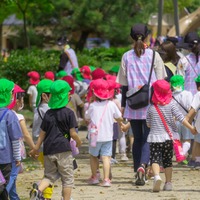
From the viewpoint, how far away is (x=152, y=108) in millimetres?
10148

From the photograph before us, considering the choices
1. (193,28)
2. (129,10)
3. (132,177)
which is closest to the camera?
(132,177)

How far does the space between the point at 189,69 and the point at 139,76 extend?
2344mm

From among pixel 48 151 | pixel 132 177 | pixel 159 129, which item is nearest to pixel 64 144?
pixel 48 151

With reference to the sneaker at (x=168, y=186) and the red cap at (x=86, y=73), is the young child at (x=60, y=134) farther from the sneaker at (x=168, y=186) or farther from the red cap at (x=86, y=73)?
the red cap at (x=86, y=73)

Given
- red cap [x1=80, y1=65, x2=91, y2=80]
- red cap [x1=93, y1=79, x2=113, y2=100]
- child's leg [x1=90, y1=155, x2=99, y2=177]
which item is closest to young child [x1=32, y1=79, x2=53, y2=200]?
red cap [x1=93, y1=79, x2=113, y2=100]

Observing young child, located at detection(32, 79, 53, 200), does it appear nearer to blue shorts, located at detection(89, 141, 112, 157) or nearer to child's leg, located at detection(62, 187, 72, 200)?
blue shorts, located at detection(89, 141, 112, 157)

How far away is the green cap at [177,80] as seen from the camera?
12070mm

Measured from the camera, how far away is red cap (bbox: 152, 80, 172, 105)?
10023 mm

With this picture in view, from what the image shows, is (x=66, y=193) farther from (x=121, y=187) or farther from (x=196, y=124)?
(x=196, y=124)

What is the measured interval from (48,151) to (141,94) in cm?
223

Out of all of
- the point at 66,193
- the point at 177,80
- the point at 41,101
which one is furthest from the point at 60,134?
the point at 177,80

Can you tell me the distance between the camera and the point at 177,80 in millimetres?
12125

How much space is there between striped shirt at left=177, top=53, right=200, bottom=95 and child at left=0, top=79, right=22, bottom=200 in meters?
5.23

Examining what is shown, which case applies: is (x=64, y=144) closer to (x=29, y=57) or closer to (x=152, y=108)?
(x=152, y=108)
